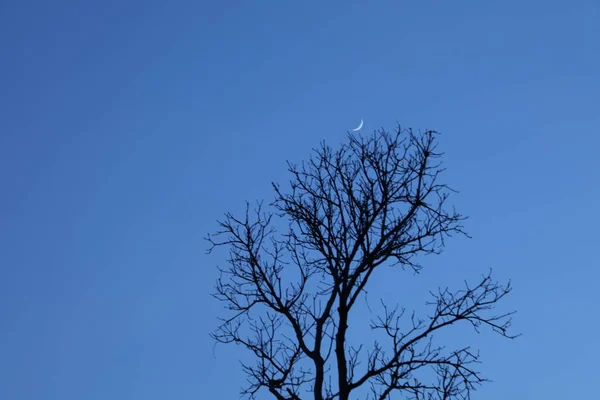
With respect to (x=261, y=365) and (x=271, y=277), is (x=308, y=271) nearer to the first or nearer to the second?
(x=271, y=277)

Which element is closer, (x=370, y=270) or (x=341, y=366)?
(x=341, y=366)

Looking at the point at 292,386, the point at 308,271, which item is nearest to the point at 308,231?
Result: the point at 308,271

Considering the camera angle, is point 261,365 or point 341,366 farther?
point 261,365

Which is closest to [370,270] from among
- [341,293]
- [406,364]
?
[341,293]

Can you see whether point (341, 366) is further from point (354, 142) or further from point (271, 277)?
point (354, 142)

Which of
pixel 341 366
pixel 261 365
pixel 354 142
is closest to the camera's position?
pixel 341 366

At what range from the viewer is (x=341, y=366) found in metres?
9.66

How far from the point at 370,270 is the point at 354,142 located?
1933mm

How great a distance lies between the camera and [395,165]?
10734 mm

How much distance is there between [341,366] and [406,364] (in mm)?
842

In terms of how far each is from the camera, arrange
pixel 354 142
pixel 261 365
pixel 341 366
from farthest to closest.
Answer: pixel 354 142
pixel 261 365
pixel 341 366

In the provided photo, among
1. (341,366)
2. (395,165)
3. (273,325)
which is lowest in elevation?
(341,366)

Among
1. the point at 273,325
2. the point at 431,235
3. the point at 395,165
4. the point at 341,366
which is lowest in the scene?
the point at 341,366

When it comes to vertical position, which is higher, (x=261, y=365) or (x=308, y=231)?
(x=308, y=231)
